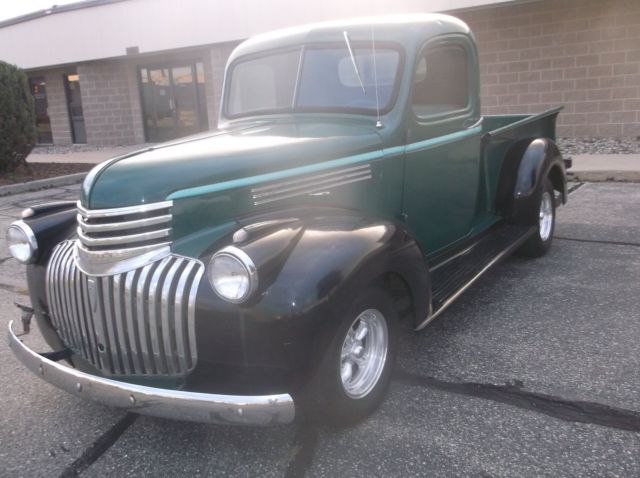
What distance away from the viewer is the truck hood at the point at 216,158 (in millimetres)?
2430

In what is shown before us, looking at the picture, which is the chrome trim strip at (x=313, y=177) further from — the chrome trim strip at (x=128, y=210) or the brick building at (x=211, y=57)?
the brick building at (x=211, y=57)

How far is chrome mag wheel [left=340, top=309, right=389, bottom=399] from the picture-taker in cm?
254

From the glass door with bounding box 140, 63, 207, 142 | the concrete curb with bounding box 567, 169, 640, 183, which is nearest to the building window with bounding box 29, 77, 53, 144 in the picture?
the glass door with bounding box 140, 63, 207, 142

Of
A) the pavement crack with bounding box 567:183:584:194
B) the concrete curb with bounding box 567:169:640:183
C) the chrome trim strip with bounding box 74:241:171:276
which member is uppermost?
the chrome trim strip with bounding box 74:241:171:276

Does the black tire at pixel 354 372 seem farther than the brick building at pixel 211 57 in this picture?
No

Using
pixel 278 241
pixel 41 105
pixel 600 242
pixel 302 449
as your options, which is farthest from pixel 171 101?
pixel 302 449

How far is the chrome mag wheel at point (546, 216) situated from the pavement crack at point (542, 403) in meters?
2.33

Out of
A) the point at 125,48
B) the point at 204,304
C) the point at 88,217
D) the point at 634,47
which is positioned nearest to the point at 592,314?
the point at 204,304

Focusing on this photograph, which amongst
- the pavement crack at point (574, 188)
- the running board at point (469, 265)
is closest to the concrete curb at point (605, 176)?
the pavement crack at point (574, 188)

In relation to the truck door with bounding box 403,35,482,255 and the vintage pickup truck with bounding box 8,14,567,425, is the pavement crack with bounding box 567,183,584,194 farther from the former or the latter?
the vintage pickup truck with bounding box 8,14,567,425

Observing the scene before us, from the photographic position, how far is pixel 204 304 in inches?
86.4

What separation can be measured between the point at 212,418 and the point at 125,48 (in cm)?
1509

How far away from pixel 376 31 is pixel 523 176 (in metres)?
1.74

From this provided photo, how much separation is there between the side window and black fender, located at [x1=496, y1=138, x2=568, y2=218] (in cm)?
83
